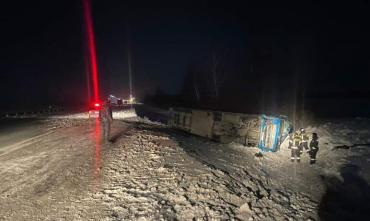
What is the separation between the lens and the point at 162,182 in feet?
28.9

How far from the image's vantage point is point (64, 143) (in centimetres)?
1307

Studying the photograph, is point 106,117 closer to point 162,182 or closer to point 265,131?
point 162,182

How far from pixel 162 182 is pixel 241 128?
929 cm

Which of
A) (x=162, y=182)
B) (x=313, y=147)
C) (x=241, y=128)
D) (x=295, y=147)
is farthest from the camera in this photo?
(x=241, y=128)

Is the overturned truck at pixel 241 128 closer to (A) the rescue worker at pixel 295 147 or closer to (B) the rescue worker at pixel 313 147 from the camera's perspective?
(A) the rescue worker at pixel 295 147

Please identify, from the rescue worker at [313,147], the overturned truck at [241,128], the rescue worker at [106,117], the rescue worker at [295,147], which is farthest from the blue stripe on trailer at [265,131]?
the rescue worker at [106,117]

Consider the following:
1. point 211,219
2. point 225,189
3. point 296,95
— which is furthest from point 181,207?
point 296,95

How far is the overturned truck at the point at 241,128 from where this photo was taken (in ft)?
53.1

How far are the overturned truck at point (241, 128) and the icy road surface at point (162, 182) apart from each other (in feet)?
5.44

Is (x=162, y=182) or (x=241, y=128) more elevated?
(x=241, y=128)

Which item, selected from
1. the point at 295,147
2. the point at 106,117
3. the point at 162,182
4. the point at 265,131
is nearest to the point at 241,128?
the point at 265,131

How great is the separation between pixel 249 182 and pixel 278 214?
6.40 feet

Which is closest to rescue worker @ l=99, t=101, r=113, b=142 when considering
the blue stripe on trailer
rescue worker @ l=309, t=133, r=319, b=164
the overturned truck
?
the overturned truck

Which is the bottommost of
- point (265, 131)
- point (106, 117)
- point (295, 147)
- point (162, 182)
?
point (162, 182)
